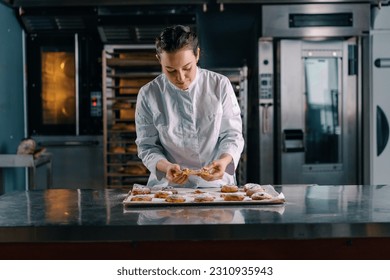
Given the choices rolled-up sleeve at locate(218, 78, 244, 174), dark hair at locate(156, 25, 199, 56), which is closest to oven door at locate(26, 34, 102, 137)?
rolled-up sleeve at locate(218, 78, 244, 174)

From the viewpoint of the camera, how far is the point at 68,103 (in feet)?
19.1

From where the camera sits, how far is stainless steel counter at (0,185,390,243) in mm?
1982

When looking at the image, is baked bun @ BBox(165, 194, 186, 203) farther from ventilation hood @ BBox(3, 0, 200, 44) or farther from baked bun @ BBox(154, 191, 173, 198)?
ventilation hood @ BBox(3, 0, 200, 44)

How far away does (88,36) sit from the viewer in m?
5.82

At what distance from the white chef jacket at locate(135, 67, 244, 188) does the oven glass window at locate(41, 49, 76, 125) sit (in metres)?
2.82

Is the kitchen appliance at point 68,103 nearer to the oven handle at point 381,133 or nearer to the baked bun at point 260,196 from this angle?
the oven handle at point 381,133

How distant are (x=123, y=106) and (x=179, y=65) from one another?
9.12 feet

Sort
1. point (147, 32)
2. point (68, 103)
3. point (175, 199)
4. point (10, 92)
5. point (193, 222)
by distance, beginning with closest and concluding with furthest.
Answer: point (193, 222) → point (175, 199) → point (10, 92) → point (147, 32) → point (68, 103)

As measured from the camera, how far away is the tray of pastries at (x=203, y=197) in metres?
2.35

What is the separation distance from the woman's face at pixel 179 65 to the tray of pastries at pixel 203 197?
2.04 feet

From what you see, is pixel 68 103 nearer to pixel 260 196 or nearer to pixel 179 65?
pixel 179 65

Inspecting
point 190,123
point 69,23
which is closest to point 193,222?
point 190,123

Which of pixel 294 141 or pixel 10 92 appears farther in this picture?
pixel 10 92

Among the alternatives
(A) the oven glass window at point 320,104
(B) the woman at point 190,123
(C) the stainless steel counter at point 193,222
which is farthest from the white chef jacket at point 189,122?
(A) the oven glass window at point 320,104
